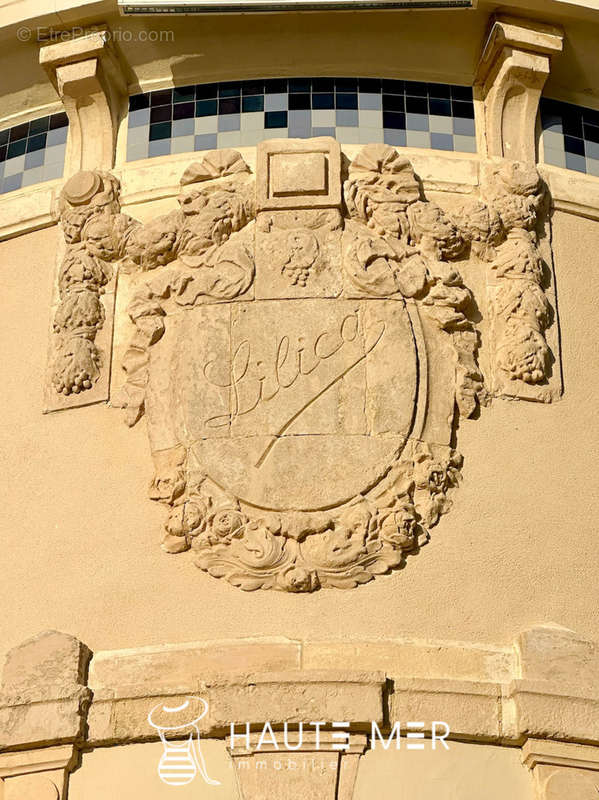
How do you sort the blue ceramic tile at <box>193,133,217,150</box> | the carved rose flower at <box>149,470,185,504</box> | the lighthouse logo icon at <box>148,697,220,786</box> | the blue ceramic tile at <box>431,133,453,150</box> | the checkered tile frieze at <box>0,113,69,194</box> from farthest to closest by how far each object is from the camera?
the checkered tile frieze at <box>0,113,69,194</box> < the blue ceramic tile at <box>193,133,217,150</box> < the blue ceramic tile at <box>431,133,453,150</box> < the carved rose flower at <box>149,470,185,504</box> < the lighthouse logo icon at <box>148,697,220,786</box>

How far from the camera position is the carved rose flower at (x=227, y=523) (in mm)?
10148

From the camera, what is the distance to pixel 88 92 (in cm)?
1209

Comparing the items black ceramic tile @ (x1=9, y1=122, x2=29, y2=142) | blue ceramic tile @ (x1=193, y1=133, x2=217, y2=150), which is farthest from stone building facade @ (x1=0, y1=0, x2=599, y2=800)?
black ceramic tile @ (x1=9, y1=122, x2=29, y2=142)

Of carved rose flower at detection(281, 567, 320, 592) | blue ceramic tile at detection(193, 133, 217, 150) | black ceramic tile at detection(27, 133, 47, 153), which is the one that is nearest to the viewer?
carved rose flower at detection(281, 567, 320, 592)

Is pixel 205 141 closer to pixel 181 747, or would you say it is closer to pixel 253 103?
pixel 253 103

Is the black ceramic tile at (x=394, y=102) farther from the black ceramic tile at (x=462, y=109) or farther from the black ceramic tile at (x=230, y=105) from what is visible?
the black ceramic tile at (x=230, y=105)

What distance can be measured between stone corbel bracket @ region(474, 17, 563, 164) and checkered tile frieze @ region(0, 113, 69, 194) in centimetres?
330

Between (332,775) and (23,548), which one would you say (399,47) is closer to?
(23,548)

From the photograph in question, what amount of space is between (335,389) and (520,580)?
67.9 inches

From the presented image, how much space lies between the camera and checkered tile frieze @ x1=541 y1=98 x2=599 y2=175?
39.6ft

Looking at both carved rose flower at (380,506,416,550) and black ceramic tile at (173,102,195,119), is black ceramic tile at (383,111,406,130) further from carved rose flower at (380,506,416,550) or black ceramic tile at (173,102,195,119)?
carved rose flower at (380,506,416,550)

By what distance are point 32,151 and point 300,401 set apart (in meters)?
3.60

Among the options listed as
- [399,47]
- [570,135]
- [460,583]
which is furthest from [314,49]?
[460,583]

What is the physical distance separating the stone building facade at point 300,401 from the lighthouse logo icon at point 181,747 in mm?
19
